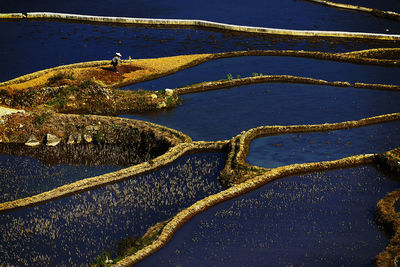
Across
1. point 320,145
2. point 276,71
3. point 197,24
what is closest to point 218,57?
point 276,71

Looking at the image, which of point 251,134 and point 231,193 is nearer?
point 231,193

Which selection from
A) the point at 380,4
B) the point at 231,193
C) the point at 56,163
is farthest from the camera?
the point at 380,4

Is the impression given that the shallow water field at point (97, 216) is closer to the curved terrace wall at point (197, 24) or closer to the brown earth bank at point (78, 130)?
the brown earth bank at point (78, 130)

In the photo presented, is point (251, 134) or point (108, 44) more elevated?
point (108, 44)

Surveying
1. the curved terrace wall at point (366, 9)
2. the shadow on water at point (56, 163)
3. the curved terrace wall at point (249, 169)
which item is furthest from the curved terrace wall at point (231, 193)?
the curved terrace wall at point (366, 9)

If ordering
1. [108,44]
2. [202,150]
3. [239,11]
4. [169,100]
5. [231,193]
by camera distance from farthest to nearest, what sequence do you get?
[239,11]
[108,44]
[169,100]
[202,150]
[231,193]

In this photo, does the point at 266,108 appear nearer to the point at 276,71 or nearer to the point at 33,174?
the point at 276,71

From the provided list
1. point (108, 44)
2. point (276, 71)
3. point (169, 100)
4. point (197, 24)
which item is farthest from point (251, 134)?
point (197, 24)

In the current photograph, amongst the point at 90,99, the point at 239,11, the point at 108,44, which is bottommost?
the point at 90,99
